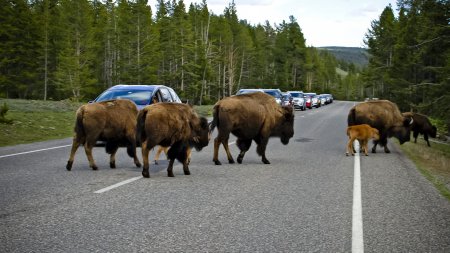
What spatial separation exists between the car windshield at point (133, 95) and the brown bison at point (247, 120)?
322cm

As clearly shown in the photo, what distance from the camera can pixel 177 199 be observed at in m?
6.67

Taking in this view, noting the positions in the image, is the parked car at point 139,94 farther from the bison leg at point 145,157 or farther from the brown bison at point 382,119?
the brown bison at point 382,119

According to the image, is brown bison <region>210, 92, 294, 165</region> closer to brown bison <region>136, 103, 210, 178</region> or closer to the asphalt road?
the asphalt road

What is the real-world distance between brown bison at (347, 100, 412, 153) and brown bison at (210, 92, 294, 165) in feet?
11.1

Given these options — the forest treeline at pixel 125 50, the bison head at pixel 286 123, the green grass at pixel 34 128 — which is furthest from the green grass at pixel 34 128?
the forest treeline at pixel 125 50

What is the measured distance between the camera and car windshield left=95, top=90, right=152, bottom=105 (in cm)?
1338

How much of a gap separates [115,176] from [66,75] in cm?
5436

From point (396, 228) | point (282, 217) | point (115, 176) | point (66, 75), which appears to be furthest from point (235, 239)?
point (66, 75)

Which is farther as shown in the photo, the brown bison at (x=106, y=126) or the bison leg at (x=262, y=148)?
the bison leg at (x=262, y=148)

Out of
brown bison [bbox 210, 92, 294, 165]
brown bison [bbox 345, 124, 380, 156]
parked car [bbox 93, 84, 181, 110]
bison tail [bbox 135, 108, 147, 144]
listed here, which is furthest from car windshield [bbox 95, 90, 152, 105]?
brown bison [bbox 345, 124, 380, 156]

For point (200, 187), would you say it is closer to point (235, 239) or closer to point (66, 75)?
point (235, 239)

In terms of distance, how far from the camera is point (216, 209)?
6.11 metres

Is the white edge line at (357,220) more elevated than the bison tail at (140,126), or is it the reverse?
the bison tail at (140,126)

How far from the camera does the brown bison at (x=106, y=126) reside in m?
9.09
